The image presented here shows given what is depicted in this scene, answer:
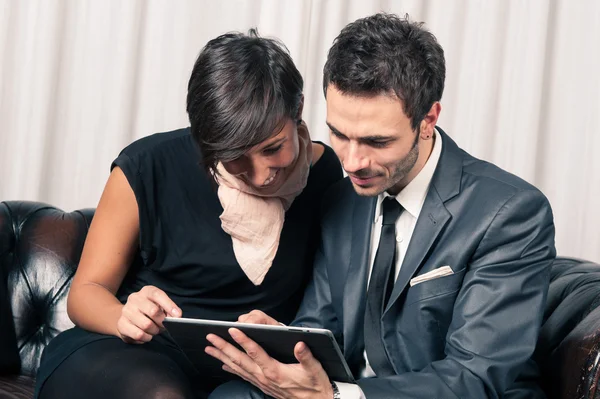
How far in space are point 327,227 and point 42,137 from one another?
1378 mm

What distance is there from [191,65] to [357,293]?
1.46 metres

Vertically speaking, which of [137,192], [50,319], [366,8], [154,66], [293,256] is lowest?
[50,319]

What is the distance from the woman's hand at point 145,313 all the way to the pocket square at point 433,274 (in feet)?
1.70

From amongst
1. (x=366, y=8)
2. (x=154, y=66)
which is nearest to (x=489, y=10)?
(x=366, y=8)

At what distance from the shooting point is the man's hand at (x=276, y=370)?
5.82ft

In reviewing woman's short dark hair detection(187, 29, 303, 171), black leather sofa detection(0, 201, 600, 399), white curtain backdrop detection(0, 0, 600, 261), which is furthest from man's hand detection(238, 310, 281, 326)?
white curtain backdrop detection(0, 0, 600, 261)

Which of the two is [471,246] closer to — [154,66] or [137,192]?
[137,192]

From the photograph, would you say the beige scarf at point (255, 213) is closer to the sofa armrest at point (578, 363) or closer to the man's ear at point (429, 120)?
the man's ear at point (429, 120)

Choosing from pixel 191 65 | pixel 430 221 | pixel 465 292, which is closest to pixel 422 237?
pixel 430 221

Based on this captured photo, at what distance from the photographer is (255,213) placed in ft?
7.32

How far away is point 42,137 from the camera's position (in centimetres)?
317

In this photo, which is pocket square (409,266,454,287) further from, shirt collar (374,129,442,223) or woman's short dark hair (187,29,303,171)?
woman's short dark hair (187,29,303,171)

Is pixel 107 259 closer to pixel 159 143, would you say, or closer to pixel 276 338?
pixel 159 143

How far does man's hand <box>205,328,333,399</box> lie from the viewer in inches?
69.8
